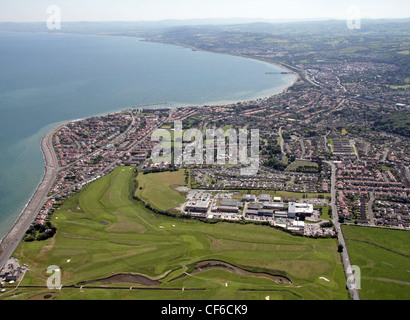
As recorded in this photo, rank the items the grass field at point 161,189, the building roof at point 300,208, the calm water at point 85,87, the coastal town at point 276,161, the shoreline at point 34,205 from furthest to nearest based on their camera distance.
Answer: the calm water at point 85,87, the grass field at point 161,189, the coastal town at point 276,161, the building roof at point 300,208, the shoreline at point 34,205

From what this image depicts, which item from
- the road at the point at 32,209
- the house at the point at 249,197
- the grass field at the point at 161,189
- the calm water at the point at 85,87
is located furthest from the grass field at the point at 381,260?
the calm water at the point at 85,87

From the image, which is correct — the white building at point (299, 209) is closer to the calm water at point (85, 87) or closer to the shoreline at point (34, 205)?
the shoreline at point (34, 205)

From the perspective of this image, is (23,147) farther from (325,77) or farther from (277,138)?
(325,77)

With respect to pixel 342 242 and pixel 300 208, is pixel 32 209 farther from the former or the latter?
pixel 342 242

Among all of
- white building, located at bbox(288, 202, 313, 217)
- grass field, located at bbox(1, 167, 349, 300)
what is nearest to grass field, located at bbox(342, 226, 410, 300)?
grass field, located at bbox(1, 167, 349, 300)

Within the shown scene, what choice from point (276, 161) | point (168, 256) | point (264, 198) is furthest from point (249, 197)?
point (168, 256)

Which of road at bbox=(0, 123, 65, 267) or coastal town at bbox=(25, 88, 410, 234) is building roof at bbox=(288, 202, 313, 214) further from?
road at bbox=(0, 123, 65, 267)
